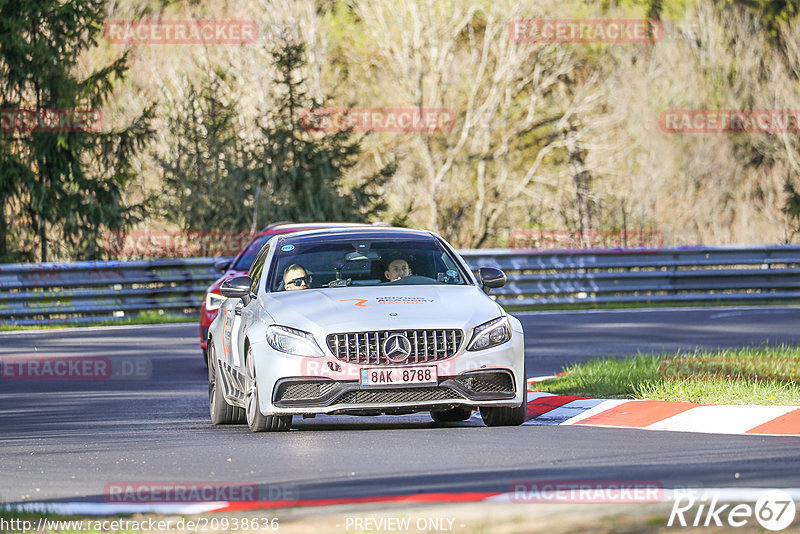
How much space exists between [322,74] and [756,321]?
81.3ft

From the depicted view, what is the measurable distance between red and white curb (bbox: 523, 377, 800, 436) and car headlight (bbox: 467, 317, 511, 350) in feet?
2.95

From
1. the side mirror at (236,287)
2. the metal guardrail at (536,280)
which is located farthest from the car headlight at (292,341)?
the metal guardrail at (536,280)

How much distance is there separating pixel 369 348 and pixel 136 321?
15883mm

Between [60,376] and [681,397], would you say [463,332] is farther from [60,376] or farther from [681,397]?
[60,376]

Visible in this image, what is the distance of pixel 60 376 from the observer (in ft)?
54.2

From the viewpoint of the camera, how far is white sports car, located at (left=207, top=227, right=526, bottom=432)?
34.0ft

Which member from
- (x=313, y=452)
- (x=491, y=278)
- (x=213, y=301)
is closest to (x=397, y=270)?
(x=491, y=278)

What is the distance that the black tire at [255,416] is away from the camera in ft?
35.3

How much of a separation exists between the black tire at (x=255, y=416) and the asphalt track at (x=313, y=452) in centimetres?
13

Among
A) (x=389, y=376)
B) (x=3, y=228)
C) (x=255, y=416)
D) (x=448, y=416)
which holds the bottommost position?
(x=3, y=228)

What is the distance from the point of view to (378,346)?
33.9ft

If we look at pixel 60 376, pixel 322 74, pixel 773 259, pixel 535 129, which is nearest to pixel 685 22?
pixel 535 129

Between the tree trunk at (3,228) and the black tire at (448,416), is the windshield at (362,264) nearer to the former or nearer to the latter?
the black tire at (448,416)

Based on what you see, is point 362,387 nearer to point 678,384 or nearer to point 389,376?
point 389,376
